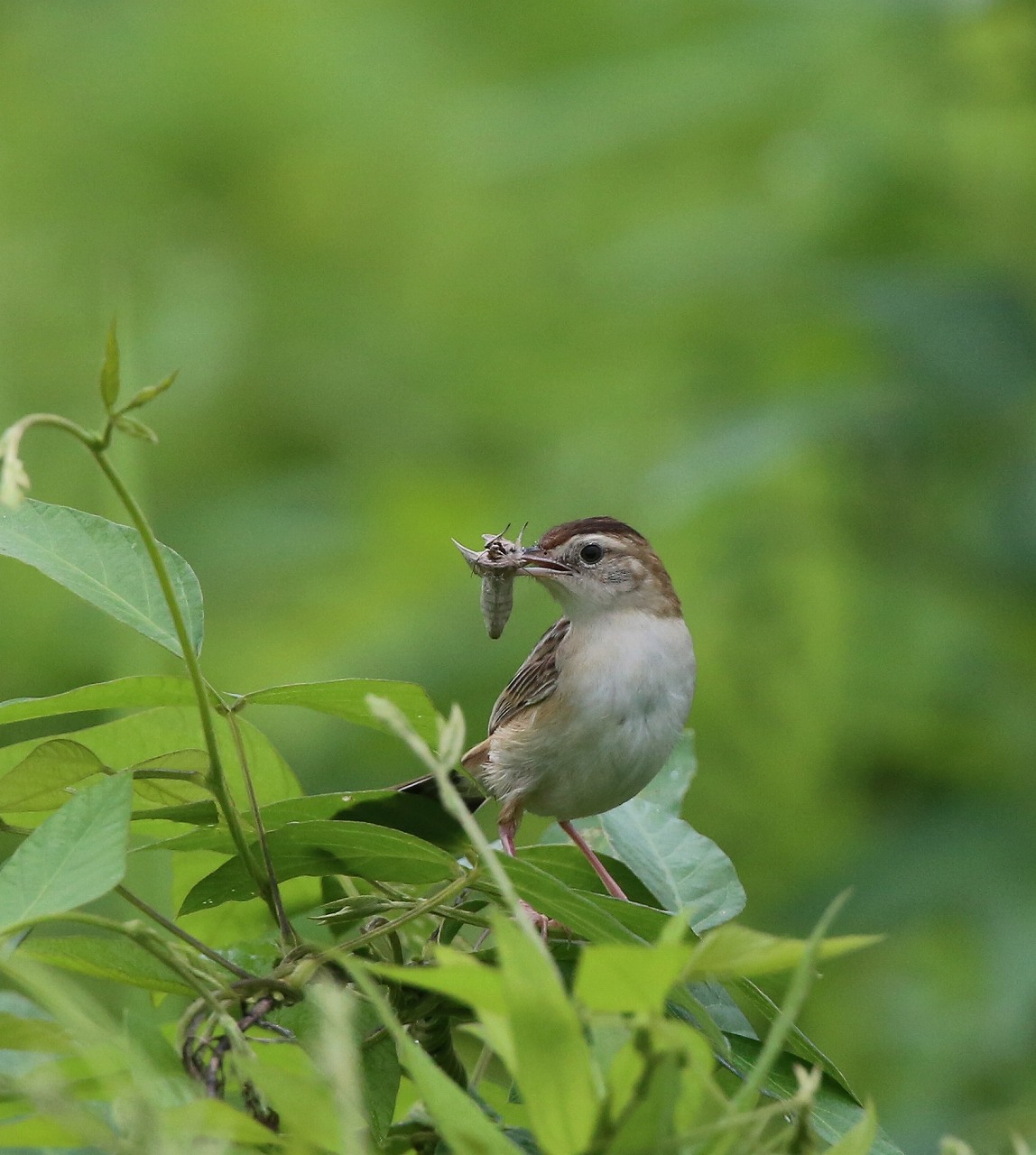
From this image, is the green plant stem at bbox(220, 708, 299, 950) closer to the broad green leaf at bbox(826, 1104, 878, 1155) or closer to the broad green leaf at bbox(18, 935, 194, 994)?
the broad green leaf at bbox(18, 935, 194, 994)

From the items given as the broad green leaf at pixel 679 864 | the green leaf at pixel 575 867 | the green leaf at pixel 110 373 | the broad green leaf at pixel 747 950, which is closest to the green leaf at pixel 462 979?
the broad green leaf at pixel 747 950

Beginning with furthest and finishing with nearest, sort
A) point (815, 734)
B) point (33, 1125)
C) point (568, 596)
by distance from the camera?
point (815, 734)
point (568, 596)
point (33, 1125)

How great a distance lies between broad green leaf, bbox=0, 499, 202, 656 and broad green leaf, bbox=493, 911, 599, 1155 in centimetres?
80

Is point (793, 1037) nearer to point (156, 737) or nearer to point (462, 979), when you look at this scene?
point (462, 979)

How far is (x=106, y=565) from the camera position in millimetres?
1745

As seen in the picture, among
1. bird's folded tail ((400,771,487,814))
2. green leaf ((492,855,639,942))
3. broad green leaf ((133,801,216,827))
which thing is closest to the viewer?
green leaf ((492,855,639,942))

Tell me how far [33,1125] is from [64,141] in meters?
8.25

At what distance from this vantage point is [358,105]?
8.31 metres

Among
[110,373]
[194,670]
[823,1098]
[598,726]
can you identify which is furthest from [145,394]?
[598,726]

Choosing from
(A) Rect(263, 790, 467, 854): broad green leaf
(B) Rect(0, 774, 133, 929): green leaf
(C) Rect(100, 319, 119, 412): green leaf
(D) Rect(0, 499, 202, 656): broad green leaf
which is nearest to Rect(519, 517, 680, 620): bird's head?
(A) Rect(263, 790, 467, 854): broad green leaf

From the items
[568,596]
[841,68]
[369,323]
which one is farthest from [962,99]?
[369,323]

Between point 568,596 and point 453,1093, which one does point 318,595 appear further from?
point 453,1093

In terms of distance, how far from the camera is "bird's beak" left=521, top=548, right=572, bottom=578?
3.48 metres

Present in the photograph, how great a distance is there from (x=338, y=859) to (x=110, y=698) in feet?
1.00
